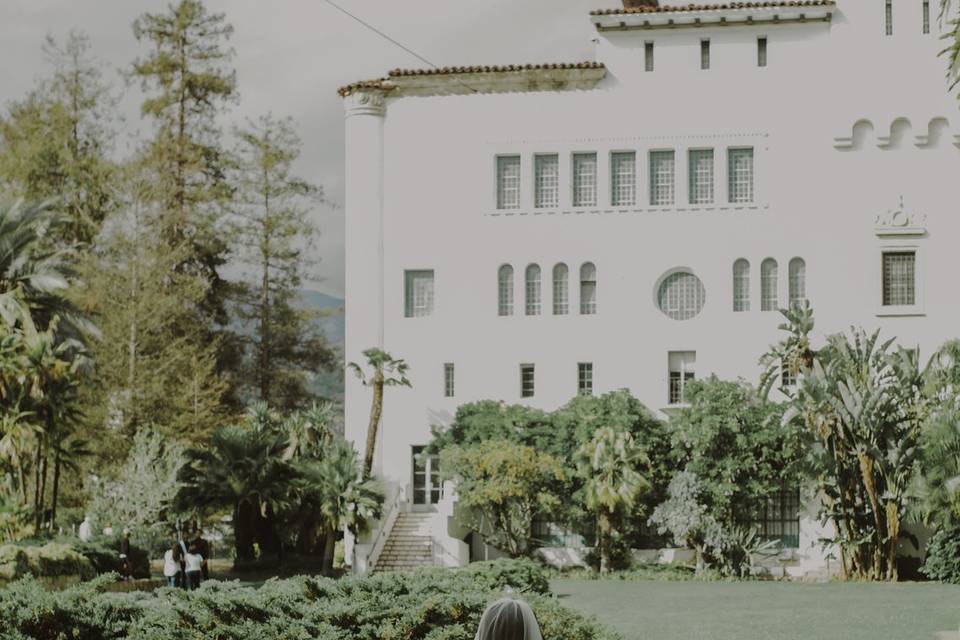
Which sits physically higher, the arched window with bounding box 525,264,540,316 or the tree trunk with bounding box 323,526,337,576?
the arched window with bounding box 525,264,540,316

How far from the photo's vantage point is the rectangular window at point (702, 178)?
4391 cm

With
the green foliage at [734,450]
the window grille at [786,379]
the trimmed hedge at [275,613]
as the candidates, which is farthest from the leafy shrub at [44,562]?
the window grille at [786,379]

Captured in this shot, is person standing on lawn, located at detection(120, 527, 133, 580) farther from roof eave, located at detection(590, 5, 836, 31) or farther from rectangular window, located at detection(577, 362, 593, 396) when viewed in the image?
roof eave, located at detection(590, 5, 836, 31)

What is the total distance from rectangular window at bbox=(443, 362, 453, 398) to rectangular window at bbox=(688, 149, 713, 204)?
802 centimetres

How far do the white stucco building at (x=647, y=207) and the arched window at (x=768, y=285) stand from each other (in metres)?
0.06

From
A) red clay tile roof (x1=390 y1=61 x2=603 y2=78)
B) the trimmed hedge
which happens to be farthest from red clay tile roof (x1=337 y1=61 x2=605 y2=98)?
the trimmed hedge

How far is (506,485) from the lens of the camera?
40094 millimetres

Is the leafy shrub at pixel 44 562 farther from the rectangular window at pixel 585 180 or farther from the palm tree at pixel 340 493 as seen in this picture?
the rectangular window at pixel 585 180

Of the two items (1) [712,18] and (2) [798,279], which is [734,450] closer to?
(2) [798,279]

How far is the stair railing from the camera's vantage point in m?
41.3

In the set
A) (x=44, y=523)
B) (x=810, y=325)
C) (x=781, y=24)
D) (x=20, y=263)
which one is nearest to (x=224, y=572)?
(x=44, y=523)

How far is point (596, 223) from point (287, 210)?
1893 cm

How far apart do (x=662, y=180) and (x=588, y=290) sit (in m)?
→ 3.61

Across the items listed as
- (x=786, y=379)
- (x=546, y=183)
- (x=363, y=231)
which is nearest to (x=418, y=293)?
(x=363, y=231)
